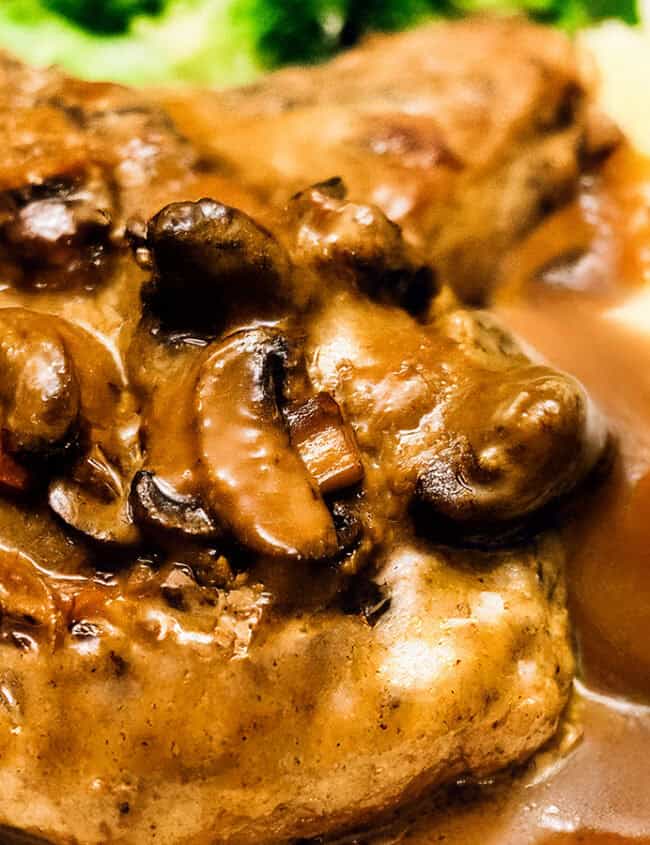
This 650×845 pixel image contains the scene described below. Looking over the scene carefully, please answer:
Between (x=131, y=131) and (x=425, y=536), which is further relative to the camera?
(x=131, y=131)

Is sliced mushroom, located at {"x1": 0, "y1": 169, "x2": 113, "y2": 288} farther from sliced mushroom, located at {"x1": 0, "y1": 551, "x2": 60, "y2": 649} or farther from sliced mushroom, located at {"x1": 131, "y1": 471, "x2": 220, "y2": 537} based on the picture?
sliced mushroom, located at {"x1": 0, "y1": 551, "x2": 60, "y2": 649}

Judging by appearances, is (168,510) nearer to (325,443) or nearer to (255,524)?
(255,524)

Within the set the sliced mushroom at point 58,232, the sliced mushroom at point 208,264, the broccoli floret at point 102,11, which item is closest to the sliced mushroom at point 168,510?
the sliced mushroom at point 208,264

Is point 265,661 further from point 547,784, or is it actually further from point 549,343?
point 549,343

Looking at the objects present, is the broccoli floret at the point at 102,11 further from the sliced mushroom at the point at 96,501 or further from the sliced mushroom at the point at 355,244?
the sliced mushroom at the point at 96,501

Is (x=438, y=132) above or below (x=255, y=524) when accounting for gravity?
above

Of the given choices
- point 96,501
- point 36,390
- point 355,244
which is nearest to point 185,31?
point 355,244

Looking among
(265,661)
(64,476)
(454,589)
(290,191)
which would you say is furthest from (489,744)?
(290,191)
